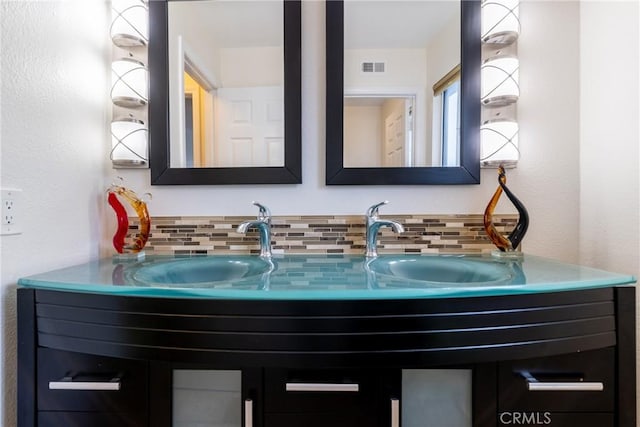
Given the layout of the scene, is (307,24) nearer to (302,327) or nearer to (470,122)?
(470,122)

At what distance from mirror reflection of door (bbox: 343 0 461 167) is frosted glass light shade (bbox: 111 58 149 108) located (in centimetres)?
77

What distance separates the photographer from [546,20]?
3.72ft

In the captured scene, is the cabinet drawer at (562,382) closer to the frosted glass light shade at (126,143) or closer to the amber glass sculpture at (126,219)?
the amber glass sculpture at (126,219)

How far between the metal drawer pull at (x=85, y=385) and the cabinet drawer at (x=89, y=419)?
66mm

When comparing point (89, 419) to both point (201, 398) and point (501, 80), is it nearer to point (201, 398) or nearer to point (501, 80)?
point (201, 398)

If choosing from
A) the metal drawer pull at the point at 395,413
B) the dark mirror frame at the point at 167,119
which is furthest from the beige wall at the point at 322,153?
the metal drawer pull at the point at 395,413

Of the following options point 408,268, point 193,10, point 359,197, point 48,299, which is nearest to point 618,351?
point 408,268

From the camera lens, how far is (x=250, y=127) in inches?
45.2

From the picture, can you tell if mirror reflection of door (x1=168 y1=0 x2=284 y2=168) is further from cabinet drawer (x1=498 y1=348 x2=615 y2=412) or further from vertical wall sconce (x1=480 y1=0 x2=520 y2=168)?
cabinet drawer (x1=498 y1=348 x2=615 y2=412)

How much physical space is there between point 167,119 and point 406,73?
3.02 ft

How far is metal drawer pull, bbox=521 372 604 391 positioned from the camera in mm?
667

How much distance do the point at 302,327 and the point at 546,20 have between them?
1400mm

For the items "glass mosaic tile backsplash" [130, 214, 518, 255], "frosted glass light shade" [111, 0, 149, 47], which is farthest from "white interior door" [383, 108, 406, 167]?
"frosted glass light shade" [111, 0, 149, 47]

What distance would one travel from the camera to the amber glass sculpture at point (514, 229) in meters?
1.03
